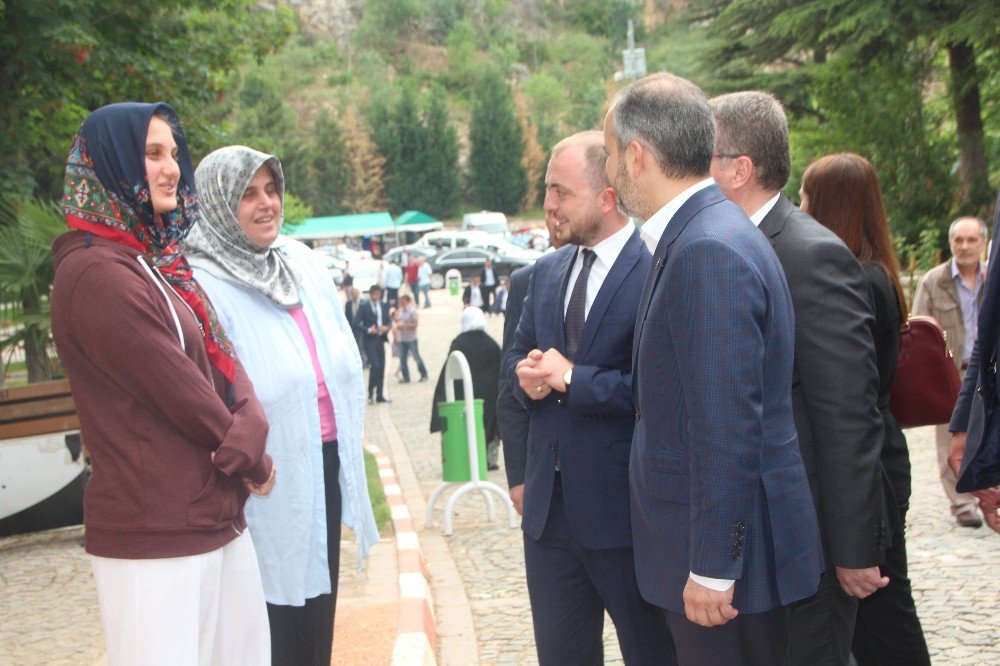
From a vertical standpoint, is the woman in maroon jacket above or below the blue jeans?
above

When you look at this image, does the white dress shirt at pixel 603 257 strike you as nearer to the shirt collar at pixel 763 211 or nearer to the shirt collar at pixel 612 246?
the shirt collar at pixel 612 246

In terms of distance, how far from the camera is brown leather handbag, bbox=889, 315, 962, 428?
12.2ft

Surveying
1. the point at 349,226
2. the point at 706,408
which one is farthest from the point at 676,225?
the point at 349,226

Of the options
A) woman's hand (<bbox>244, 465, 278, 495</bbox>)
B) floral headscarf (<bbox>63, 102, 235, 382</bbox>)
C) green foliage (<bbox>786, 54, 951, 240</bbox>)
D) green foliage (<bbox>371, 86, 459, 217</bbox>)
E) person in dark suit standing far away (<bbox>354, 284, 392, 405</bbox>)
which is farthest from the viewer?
green foliage (<bbox>371, 86, 459, 217</bbox>)

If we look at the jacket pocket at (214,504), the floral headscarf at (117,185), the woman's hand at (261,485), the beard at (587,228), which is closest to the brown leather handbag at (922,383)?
the beard at (587,228)

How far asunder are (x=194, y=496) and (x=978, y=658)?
3555 mm

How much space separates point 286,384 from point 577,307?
98 centimetres

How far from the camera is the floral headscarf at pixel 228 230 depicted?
3.57 meters

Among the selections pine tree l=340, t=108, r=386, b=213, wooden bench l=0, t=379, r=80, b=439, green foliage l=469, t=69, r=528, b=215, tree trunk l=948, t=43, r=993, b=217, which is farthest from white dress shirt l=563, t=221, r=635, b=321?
green foliage l=469, t=69, r=528, b=215

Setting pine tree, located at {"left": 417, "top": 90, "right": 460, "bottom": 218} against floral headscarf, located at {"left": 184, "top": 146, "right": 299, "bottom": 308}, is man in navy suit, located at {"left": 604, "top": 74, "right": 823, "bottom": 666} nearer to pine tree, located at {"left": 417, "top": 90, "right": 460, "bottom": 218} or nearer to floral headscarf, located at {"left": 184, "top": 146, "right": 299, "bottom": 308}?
floral headscarf, located at {"left": 184, "top": 146, "right": 299, "bottom": 308}

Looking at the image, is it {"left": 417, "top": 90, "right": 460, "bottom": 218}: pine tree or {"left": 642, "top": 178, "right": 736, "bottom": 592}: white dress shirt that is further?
{"left": 417, "top": 90, "right": 460, "bottom": 218}: pine tree

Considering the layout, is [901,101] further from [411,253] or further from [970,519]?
[411,253]

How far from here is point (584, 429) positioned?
3.48 metres

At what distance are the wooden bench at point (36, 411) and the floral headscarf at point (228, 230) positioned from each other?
497 cm
